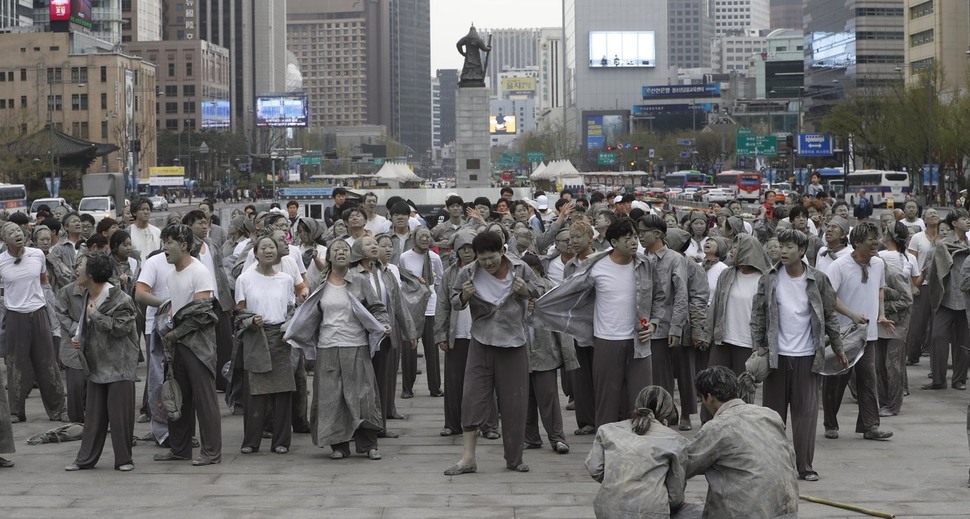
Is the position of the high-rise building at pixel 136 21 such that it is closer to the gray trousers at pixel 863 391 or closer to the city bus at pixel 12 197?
the city bus at pixel 12 197

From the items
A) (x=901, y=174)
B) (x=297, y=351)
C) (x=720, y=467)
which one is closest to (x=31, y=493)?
(x=297, y=351)

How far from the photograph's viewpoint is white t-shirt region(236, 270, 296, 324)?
35.5 feet

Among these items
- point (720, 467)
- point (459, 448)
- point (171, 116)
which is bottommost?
point (459, 448)

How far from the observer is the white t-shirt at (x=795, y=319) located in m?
9.80

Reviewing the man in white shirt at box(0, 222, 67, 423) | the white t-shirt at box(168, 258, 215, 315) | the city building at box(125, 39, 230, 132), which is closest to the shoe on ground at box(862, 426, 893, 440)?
the white t-shirt at box(168, 258, 215, 315)

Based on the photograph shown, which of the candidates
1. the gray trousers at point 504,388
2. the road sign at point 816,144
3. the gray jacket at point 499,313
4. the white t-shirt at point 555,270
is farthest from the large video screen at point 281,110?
the gray trousers at point 504,388

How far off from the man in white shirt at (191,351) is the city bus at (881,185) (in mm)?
60616

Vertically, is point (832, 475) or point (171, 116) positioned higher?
point (171, 116)

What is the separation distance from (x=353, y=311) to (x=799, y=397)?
353 centimetres

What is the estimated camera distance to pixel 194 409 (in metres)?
10.6

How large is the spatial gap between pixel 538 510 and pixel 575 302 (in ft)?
6.35

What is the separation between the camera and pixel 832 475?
982 centimetres

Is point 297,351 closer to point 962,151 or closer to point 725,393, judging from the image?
point 725,393

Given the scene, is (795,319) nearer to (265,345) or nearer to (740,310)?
(740,310)
